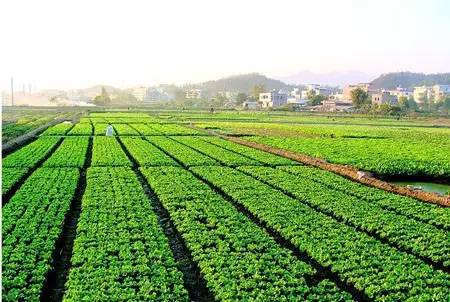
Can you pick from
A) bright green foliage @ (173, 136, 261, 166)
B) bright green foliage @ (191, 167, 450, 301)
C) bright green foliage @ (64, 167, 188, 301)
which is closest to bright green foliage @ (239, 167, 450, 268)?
bright green foliage @ (191, 167, 450, 301)

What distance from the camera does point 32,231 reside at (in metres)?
16.1

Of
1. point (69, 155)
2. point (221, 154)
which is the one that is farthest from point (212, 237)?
point (69, 155)

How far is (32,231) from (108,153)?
67.6 ft

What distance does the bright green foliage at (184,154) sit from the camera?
3283 centimetres

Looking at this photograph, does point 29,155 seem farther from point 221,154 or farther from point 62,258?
point 62,258

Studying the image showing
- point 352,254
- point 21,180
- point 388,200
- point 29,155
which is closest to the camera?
point 352,254

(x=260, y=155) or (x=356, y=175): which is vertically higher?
(x=260, y=155)

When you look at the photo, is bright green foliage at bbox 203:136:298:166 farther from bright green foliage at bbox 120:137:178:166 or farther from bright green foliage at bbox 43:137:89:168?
bright green foliage at bbox 43:137:89:168

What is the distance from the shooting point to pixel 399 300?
11977mm

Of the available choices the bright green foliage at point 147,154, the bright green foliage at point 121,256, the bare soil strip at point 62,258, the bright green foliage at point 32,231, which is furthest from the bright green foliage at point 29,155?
the bright green foliage at point 121,256

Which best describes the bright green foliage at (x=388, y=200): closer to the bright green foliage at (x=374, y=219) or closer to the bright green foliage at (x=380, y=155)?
the bright green foliage at (x=374, y=219)

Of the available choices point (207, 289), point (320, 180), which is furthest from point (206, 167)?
point (207, 289)

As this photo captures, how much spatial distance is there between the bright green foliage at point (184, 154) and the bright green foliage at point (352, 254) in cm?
1056

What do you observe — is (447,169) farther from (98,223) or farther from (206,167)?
(98,223)
